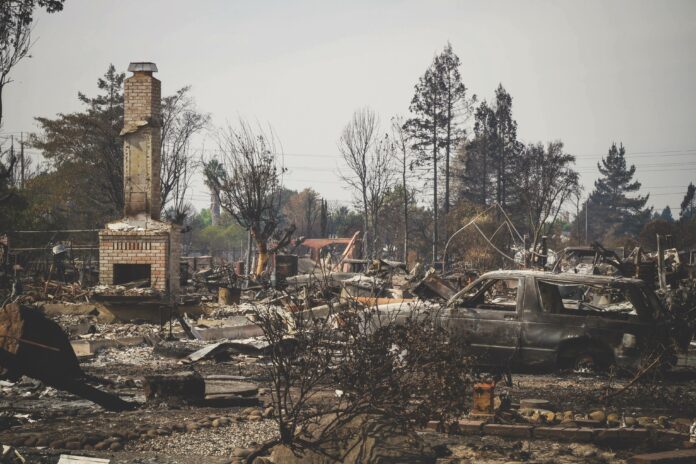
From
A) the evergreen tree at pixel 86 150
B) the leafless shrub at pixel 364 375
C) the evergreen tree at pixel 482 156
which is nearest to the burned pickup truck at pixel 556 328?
the leafless shrub at pixel 364 375

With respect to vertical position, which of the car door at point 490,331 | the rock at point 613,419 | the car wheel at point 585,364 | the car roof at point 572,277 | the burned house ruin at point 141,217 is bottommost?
the rock at point 613,419

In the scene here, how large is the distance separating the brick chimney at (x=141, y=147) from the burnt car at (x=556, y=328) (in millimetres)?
9563

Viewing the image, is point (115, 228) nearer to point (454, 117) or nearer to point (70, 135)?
point (70, 135)

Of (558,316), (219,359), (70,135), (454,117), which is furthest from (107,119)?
(558,316)

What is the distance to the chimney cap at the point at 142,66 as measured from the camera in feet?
58.3

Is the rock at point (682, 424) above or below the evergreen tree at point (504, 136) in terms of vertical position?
below

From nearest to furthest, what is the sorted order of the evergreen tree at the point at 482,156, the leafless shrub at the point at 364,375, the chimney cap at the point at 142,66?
the leafless shrub at the point at 364,375 < the chimney cap at the point at 142,66 < the evergreen tree at the point at 482,156

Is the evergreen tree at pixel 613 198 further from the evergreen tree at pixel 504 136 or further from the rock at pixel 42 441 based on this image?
the rock at pixel 42 441

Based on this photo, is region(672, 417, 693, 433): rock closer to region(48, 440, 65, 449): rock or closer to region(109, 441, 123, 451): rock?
region(109, 441, 123, 451): rock

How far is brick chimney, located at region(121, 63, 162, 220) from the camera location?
17.3m

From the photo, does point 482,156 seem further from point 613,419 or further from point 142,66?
point 613,419

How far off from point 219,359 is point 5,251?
11.8m


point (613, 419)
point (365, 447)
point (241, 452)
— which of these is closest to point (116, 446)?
point (241, 452)

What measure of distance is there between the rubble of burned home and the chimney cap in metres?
1.51
